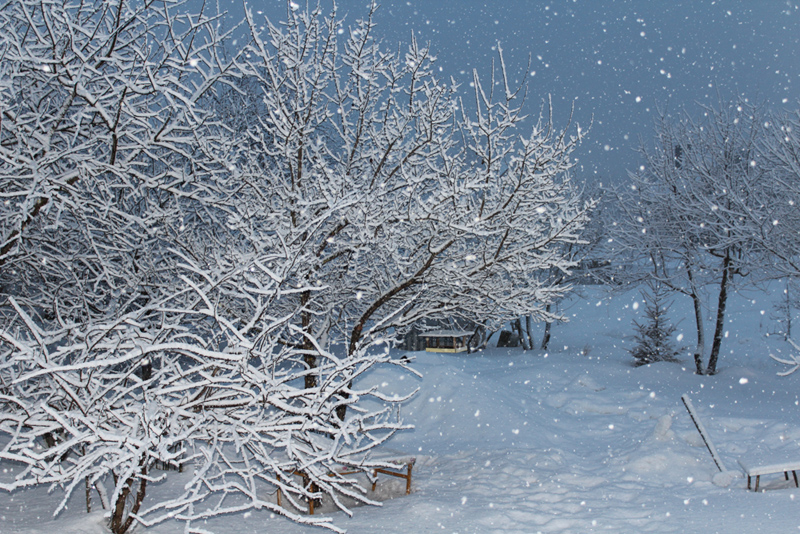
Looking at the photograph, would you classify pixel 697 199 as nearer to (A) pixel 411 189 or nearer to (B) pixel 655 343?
(B) pixel 655 343

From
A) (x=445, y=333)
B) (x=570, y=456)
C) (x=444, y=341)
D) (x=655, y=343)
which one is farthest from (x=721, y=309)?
(x=444, y=341)

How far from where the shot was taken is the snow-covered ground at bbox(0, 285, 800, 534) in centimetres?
518

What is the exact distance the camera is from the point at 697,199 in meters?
12.3

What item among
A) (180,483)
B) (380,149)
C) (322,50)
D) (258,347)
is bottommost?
(180,483)

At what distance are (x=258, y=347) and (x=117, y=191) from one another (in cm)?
682

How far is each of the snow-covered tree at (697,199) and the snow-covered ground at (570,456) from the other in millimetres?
2887

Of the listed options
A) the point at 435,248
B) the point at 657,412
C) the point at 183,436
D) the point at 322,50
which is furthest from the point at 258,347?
the point at 657,412

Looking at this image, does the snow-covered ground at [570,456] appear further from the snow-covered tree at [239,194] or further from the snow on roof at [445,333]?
the snow on roof at [445,333]

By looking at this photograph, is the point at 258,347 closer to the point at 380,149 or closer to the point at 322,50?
the point at 380,149

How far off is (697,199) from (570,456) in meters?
7.89

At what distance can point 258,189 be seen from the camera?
21.8ft

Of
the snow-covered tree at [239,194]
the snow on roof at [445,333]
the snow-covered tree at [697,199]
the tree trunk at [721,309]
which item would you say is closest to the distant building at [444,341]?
the snow on roof at [445,333]

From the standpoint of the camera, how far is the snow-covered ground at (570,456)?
17.0ft

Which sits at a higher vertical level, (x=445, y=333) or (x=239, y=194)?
(x=239, y=194)
